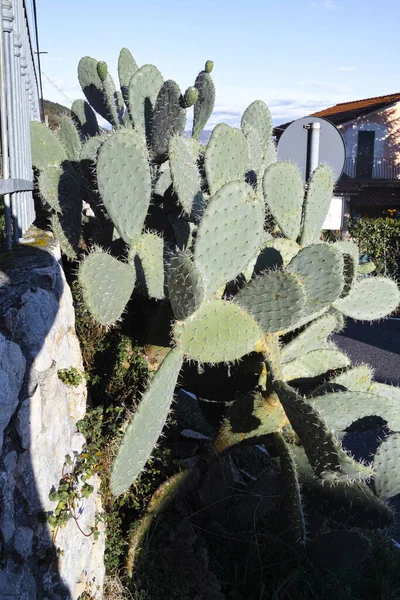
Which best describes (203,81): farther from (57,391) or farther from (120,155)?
(57,391)

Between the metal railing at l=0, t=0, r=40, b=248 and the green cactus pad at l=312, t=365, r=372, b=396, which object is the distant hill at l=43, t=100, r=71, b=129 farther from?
the green cactus pad at l=312, t=365, r=372, b=396

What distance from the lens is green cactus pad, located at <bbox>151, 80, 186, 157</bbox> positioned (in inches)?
182

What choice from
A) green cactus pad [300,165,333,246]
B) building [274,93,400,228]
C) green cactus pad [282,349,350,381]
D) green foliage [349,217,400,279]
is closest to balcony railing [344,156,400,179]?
building [274,93,400,228]

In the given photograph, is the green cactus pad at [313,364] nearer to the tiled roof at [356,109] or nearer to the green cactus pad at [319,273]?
the green cactus pad at [319,273]

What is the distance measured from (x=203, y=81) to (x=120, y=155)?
225 cm

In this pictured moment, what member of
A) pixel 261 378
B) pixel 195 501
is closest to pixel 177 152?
pixel 261 378

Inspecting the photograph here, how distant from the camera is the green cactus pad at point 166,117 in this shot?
15.1 feet

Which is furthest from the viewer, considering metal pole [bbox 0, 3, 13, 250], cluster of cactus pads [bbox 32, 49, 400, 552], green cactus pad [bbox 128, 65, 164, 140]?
green cactus pad [bbox 128, 65, 164, 140]

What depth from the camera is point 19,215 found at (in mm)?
3270

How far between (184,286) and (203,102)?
2.99 m

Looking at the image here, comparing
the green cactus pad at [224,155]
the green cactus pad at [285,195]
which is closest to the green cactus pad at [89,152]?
the green cactus pad at [224,155]

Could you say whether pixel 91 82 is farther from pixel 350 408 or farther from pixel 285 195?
pixel 350 408

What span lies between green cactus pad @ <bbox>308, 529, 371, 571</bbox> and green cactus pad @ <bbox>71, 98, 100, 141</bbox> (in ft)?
13.4

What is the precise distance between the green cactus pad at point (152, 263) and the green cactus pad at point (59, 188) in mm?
624
